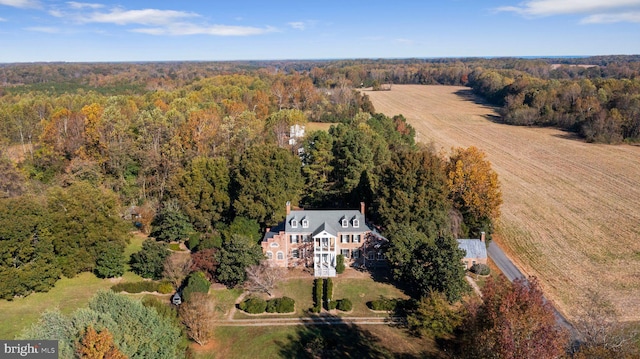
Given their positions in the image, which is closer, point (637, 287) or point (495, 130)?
point (637, 287)

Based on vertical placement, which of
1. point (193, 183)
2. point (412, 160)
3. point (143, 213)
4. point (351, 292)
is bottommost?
point (351, 292)

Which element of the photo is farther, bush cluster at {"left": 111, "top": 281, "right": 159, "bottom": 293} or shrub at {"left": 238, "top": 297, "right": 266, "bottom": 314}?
bush cluster at {"left": 111, "top": 281, "right": 159, "bottom": 293}

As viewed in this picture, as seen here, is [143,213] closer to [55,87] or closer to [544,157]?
[544,157]

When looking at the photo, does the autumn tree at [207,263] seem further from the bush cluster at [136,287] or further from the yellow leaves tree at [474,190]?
the yellow leaves tree at [474,190]

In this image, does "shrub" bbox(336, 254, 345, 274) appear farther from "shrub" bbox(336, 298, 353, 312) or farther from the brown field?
the brown field

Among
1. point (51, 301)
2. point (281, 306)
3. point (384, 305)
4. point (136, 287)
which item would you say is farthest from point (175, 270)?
point (384, 305)

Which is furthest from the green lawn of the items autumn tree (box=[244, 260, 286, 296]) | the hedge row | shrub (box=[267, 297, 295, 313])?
shrub (box=[267, 297, 295, 313])

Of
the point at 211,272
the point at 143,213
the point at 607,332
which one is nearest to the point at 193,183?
the point at 143,213
